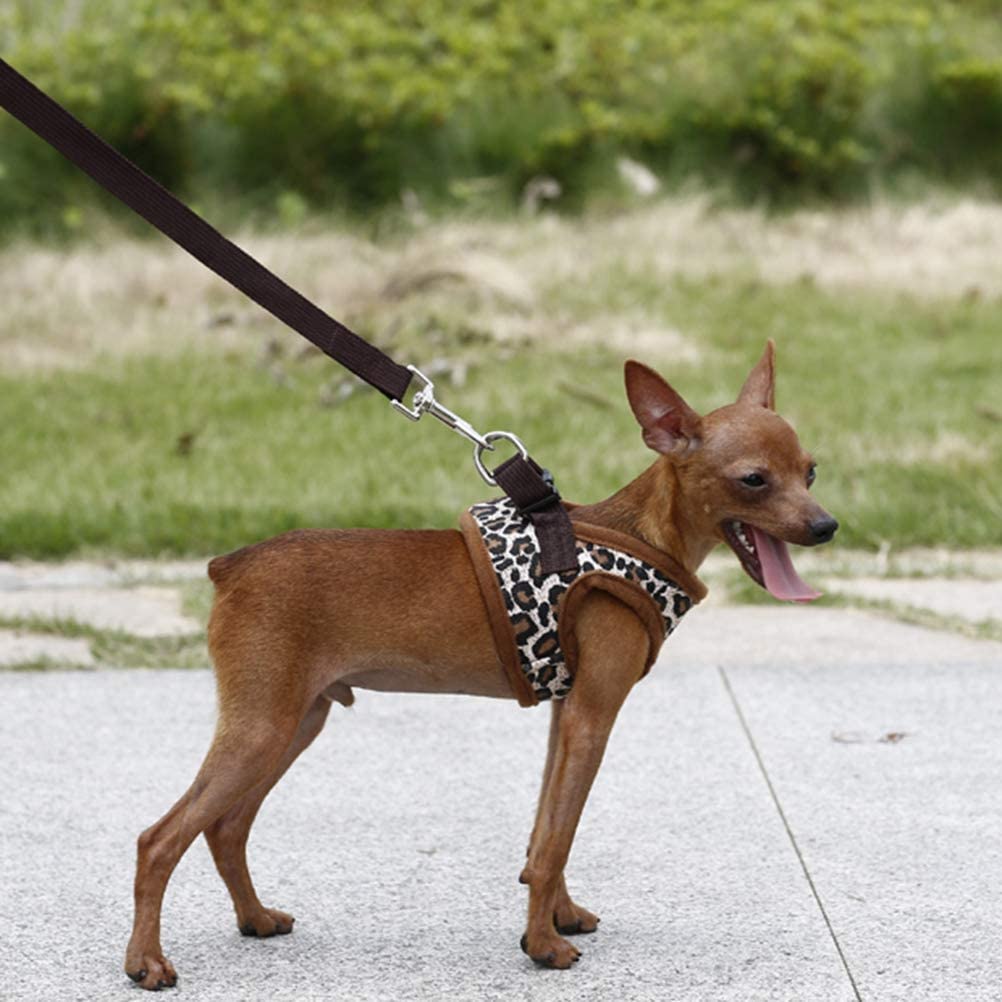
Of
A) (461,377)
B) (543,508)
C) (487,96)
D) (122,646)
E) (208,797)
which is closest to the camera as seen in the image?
(208,797)

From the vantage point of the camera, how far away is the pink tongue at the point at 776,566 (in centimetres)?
343

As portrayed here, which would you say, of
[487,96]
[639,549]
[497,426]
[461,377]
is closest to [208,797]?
[639,549]

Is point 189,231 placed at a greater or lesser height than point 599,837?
greater

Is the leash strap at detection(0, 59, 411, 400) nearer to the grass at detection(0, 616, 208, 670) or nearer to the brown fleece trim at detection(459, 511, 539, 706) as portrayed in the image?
the brown fleece trim at detection(459, 511, 539, 706)

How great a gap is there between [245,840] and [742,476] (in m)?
1.26

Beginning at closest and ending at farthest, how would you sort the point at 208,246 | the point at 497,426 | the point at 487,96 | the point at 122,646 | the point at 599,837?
the point at 208,246 < the point at 599,837 < the point at 122,646 < the point at 497,426 < the point at 487,96

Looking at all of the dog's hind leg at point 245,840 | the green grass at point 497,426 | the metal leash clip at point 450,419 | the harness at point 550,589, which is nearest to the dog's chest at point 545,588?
the harness at point 550,589

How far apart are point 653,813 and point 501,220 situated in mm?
7610

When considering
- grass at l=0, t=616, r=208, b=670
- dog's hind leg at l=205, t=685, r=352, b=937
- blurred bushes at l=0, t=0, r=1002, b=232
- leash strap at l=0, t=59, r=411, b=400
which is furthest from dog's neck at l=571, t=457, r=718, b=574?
blurred bushes at l=0, t=0, r=1002, b=232

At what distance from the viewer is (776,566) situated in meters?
3.49

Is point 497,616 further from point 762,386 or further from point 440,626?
point 762,386

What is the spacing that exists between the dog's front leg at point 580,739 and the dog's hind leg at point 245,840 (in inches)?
18.3

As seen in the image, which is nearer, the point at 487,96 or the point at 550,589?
the point at 550,589

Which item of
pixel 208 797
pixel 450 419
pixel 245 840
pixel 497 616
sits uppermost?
pixel 450 419
